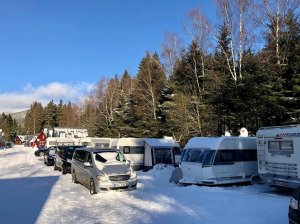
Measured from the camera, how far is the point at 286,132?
15.2 metres

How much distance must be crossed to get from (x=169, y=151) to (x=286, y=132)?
13.9 metres

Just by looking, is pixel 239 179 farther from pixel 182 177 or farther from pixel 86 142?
pixel 86 142

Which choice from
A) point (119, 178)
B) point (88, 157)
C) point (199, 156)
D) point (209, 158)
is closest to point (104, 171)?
point (119, 178)

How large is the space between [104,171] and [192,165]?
4.35 meters

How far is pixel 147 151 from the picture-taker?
28.3 m

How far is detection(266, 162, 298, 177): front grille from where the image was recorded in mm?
14883

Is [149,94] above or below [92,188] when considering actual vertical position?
above

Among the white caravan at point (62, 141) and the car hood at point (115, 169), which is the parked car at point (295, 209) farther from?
the white caravan at point (62, 141)

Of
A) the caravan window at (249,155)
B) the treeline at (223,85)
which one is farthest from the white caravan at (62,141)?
the caravan window at (249,155)

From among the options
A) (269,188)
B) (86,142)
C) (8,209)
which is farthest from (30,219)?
(86,142)

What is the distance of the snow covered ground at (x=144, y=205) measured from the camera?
1084 cm

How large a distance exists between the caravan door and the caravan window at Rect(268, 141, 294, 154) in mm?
3374

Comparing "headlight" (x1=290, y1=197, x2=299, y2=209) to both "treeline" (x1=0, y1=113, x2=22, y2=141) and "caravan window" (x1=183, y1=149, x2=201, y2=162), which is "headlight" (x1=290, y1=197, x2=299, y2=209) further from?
"treeline" (x1=0, y1=113, x2=22, y2=141)

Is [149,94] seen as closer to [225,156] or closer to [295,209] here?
[225,156]
